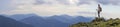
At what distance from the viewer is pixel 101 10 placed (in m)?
63.4

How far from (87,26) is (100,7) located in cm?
1393

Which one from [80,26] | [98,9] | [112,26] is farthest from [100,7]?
[112,26]

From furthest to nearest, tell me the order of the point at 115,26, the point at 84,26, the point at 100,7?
the point at 100,7
the point at 84,26
the point at 115,26

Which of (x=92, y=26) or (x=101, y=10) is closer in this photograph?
(x=92, y=26)

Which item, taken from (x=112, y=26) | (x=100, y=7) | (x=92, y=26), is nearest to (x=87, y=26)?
(x=92, y=26)

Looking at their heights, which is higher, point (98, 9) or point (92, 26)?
point (98, 9)

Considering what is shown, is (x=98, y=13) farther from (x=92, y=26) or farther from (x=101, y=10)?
(x=92, y=26)

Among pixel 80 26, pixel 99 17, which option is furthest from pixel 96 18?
pixel 80 26

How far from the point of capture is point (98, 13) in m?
64.5

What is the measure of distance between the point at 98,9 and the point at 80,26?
1293 centimetres

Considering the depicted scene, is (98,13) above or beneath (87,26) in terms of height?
above

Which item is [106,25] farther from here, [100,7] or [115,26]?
[100,7]

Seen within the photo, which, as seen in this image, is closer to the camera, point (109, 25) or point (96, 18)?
point (109, 25)

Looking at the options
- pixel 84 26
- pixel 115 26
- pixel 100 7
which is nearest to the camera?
pixel 115 26
